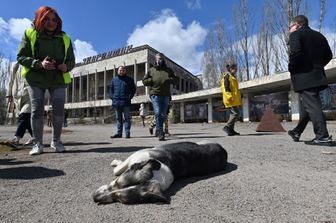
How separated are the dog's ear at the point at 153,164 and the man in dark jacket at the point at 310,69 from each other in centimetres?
360

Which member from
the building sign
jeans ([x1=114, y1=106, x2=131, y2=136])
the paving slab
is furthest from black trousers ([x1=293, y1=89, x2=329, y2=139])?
the building sign

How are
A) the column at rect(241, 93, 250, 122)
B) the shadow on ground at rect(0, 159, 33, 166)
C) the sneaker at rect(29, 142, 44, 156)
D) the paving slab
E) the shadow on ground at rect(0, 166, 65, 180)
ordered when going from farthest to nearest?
the column at rect(241, 93, 250, 122) < the sneaker at rect(29, 142, 44, 156) < the shadow on ground at rect(0, 159, 33, 166) < the shadow on ground at rect(0, 166, 65, 180) < the paving slab

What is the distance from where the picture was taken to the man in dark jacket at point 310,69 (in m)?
5.23

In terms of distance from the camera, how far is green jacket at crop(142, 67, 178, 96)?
285 inches

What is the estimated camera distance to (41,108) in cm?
479

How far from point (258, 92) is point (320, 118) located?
83.8 ft

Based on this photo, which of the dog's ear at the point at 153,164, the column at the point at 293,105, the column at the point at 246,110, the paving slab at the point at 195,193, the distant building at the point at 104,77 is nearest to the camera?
the paving slab at the point at 195,193

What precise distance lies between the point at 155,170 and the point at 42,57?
3116 millimetres

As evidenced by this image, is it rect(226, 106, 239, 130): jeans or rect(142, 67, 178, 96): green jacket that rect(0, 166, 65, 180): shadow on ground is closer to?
rect(142, 67, 178, 96): green jacket

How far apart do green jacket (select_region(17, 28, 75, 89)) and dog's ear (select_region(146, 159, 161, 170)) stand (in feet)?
9.31

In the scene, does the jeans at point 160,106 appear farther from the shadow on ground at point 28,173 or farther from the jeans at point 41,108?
the shadow on ground at point 28,173

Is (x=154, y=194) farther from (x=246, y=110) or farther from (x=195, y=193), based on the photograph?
(x=246, y=110)

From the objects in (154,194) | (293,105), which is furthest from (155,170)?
(293,105)

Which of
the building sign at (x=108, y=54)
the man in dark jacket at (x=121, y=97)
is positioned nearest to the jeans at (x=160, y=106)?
the man in dark jacket at (x=121, y=97)
